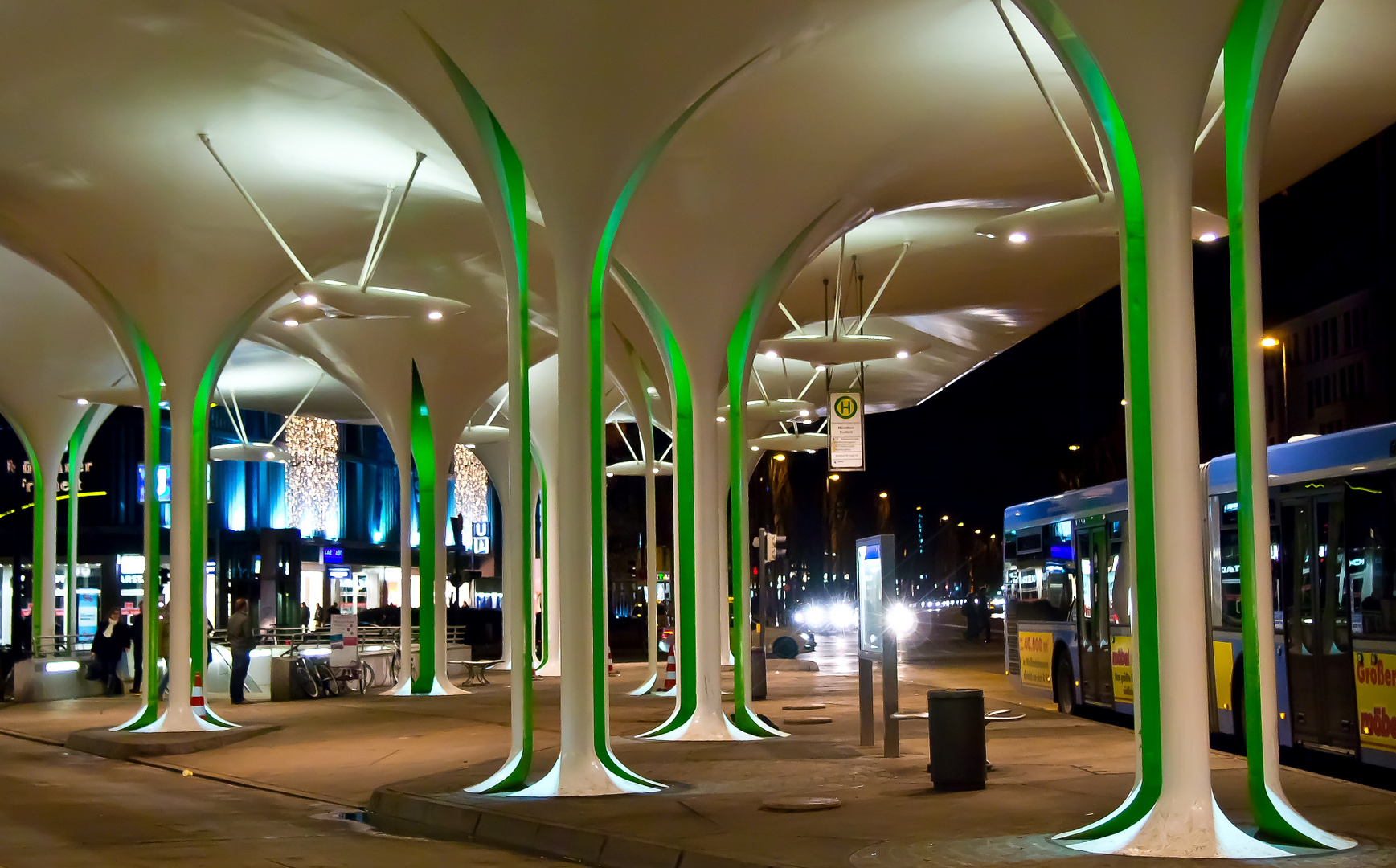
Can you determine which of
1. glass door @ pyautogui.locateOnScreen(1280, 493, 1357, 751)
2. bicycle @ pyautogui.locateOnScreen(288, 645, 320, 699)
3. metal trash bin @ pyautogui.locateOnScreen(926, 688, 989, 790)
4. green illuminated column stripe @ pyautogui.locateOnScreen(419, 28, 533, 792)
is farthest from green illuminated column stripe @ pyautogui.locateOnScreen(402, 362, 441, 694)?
glass door @ pyautogui.locateOnScreen(1280, 493, 1357, 751)

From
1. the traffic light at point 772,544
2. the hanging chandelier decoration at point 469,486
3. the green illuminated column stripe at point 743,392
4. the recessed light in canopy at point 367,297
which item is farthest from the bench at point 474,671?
the hanging chandelier decoration at point 469,486

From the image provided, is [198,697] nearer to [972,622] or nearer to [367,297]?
[367,297]

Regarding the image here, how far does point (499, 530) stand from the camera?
69812 mm

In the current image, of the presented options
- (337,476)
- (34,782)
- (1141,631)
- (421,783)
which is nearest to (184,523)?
(34,782)

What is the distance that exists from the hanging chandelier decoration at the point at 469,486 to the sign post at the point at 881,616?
37910 mm

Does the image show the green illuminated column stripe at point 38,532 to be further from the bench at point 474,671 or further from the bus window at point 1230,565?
the bus window at point 1230,565

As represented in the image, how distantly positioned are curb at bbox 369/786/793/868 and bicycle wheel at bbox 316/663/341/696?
1332 centimetres

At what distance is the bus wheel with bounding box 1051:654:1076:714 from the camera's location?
18.9m

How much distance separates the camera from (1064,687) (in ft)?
62.8

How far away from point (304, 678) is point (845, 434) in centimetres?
949

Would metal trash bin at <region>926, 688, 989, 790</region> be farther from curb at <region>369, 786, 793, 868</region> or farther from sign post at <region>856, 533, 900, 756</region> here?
curb at <region>369, 786, 793, 868</region>

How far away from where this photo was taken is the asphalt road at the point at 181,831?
29.8 ft

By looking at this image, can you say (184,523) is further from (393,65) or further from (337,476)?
(337,476)

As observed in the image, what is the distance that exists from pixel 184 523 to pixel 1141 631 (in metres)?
12.6
